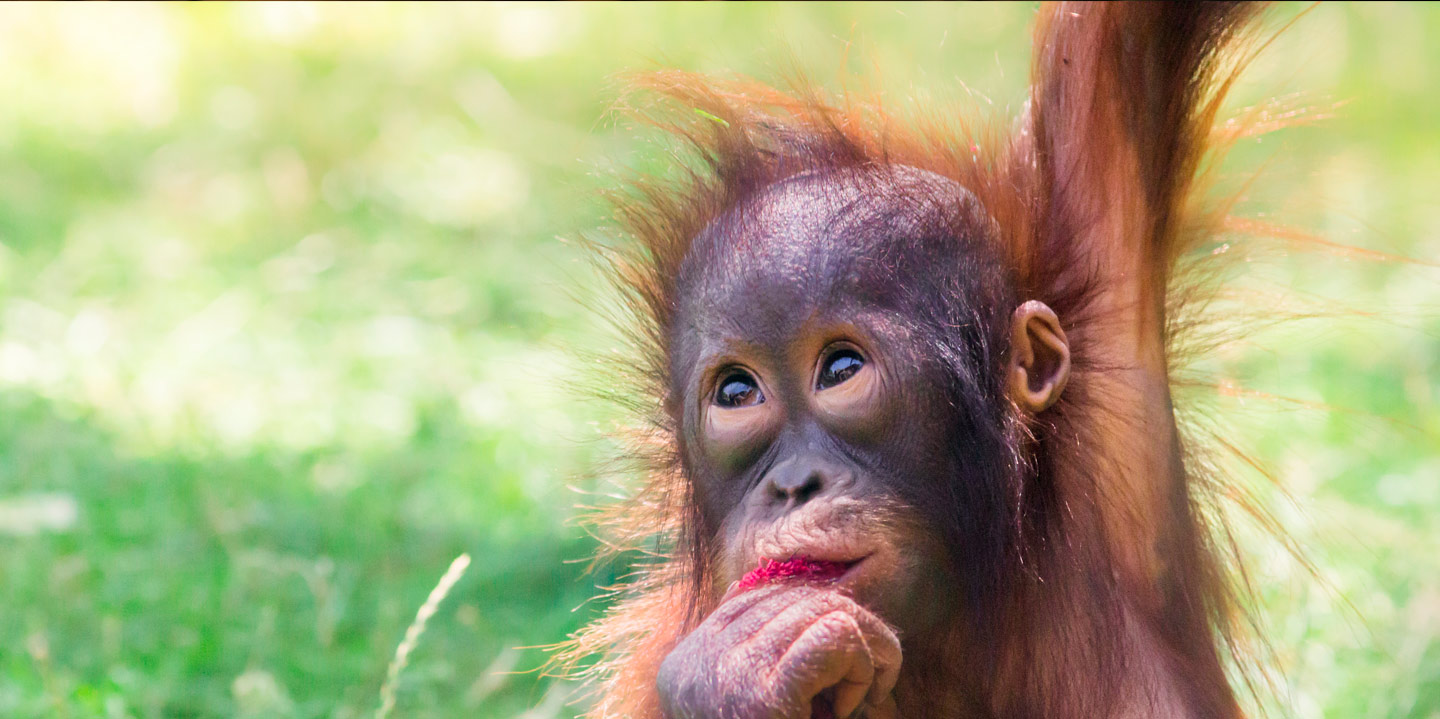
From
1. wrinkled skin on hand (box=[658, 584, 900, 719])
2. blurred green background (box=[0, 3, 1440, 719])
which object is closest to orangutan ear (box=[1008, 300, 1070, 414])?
wrinkled skin on hand (box=[658, 584, 900, 719])

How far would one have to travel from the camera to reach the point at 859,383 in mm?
2740

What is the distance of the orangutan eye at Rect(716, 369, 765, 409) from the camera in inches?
115

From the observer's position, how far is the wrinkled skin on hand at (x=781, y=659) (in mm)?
2400

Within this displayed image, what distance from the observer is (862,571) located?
103 inches

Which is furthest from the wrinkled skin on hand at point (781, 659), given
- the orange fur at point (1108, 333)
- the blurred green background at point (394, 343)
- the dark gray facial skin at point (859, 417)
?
the blurred green background at point (394, 343)

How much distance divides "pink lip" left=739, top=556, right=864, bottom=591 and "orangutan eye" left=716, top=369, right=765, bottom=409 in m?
0.39

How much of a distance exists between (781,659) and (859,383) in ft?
1.83

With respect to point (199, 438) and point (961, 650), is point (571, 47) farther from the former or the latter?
point (961, 650)

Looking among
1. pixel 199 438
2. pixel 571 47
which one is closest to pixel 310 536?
pixel 199 438

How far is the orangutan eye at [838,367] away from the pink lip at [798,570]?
1.16ft

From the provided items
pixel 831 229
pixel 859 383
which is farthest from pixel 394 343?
pixel 859 383

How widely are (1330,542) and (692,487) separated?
6.79ft

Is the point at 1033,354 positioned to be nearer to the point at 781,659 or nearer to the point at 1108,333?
the point at 1108,333

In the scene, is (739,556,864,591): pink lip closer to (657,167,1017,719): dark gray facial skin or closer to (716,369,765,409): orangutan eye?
(657,167,1017,719): dark gray facial skin
